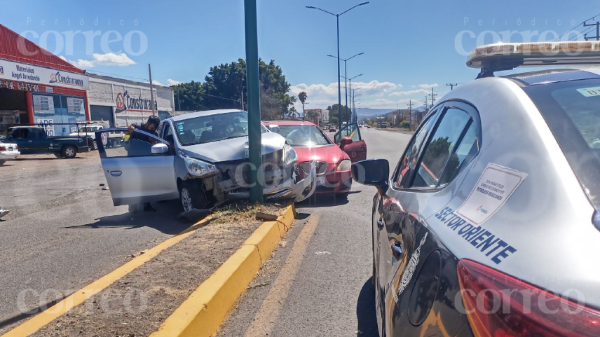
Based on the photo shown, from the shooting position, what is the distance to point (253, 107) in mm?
6629

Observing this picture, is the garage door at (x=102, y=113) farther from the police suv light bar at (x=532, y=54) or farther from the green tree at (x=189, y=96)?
the police suv light bar at (x=532, y=54)

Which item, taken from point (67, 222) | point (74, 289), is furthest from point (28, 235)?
point (74, 289)

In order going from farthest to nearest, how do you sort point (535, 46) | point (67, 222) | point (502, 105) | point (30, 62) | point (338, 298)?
point (30, 62) → point (67, 222) → point (338, 298) → point (535, 46) → point (502, 105)

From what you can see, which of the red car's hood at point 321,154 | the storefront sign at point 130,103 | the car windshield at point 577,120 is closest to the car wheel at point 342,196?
the red car's hood at point 321,154

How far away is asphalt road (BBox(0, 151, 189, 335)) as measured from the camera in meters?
3.91

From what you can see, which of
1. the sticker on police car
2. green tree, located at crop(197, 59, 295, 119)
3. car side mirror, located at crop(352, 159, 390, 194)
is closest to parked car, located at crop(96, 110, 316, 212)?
car side mirror, located at crop(352, 159, 390, 194)

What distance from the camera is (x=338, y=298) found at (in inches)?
150

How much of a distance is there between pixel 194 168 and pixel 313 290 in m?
3.21

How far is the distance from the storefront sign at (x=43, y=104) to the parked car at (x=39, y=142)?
674 cm

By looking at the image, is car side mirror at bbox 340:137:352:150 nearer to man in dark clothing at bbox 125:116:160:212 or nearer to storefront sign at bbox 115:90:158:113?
man in dark clothing at bbox 125:116:160:212

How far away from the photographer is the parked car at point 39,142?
22.8 meters

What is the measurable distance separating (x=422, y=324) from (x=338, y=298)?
2457mm

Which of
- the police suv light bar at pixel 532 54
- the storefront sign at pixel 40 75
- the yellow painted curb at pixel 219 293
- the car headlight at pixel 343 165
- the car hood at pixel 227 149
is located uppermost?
the storefront sign at pixel 40 75

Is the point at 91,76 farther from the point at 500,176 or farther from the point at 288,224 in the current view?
the point at 500,176
